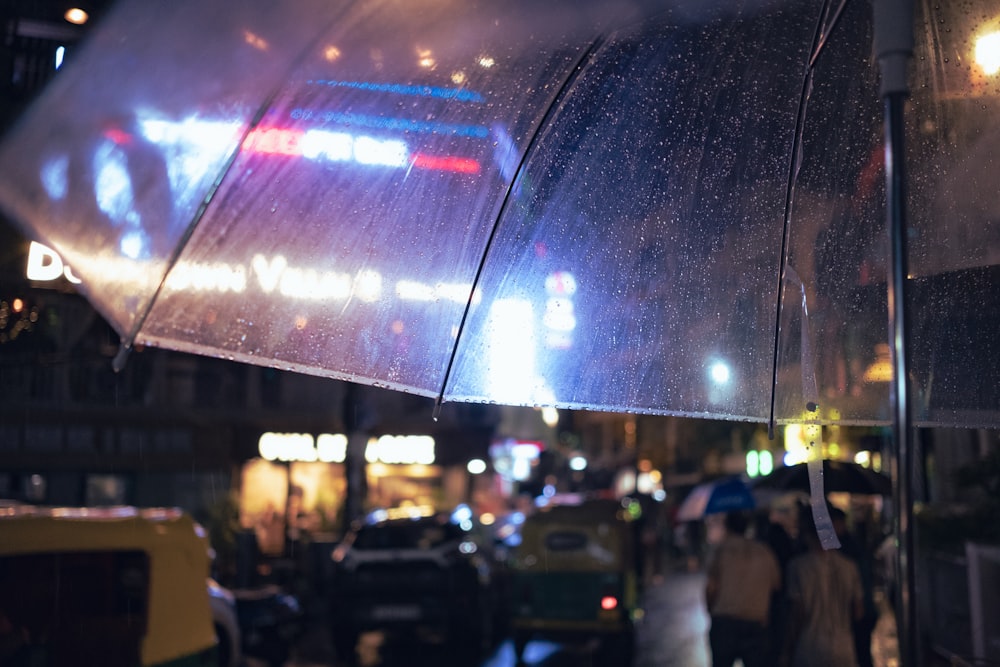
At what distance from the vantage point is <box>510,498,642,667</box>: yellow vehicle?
12.1 meters

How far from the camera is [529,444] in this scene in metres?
37.3

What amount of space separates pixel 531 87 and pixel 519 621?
9810 mm

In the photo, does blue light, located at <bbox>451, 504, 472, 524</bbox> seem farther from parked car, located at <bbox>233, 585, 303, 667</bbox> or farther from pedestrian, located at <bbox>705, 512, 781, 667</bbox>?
pedestrian, located at <bbox>705, 512, 781, 667</bbox>

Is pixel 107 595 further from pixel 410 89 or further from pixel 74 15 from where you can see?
pixel 74 15

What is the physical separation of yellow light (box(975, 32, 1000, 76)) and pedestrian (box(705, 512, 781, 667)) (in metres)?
4.56

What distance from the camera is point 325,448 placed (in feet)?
91.7

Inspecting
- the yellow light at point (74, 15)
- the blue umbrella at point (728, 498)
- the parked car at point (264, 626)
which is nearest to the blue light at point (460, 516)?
the parked car at point (264, 626)

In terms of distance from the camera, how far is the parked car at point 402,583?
1342 cm

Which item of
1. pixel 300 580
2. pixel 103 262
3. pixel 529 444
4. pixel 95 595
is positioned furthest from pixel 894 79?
pixel 529 444

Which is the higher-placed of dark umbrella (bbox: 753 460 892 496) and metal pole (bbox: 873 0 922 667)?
metal pole (bbox: 873 0 922 667)

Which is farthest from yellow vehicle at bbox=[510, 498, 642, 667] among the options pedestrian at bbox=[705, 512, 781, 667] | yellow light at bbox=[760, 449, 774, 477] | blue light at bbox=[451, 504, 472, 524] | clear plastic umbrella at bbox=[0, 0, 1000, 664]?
yellow light at bbox=[760, 449, 774, 477]

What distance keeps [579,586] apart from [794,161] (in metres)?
9.08

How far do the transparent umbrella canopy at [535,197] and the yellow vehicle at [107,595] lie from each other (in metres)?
2.86

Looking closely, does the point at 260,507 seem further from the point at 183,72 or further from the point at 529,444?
the point at 183,72
